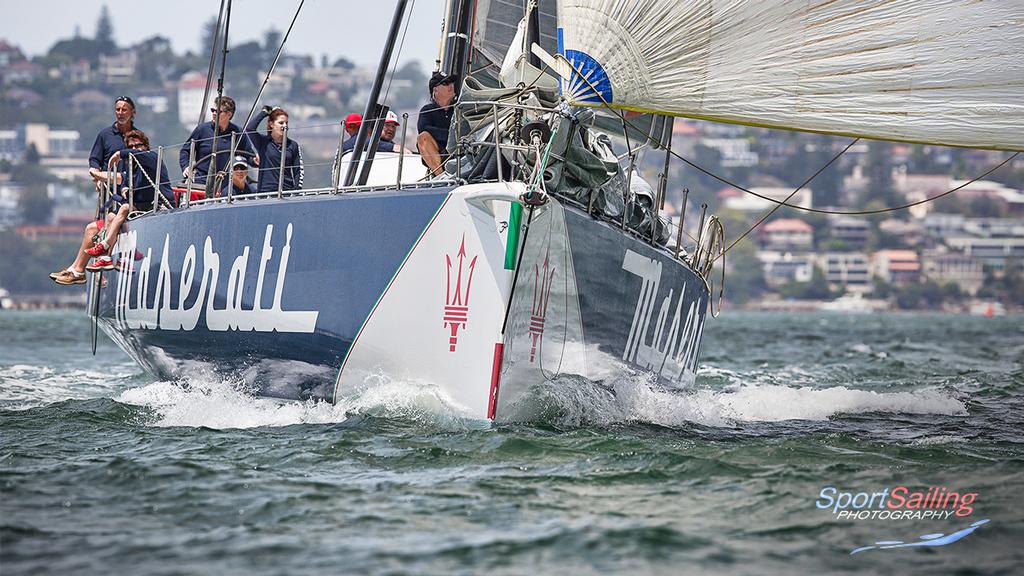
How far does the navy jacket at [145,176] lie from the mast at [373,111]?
1359 millimetres

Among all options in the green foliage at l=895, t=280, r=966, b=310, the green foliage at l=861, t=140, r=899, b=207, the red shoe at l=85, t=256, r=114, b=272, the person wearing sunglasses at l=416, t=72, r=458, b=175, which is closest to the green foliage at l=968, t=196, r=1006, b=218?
the green foliage at l=861, t=140, r=899, b=207

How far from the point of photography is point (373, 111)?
729 centimetres

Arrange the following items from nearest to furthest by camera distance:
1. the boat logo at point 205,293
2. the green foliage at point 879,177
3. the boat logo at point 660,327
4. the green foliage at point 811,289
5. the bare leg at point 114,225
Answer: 1. the boat logo at point 205,293
2. the boat logo at point 660,327
3. the bare leg at point 114,225
4. the green foliage at point 811,289
5. the green foliage at point 879,177

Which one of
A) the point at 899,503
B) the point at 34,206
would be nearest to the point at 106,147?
the point at 899,503

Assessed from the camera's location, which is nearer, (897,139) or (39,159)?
(897,139)

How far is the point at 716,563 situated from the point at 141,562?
1.55 meters

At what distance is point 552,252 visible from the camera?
5.73m

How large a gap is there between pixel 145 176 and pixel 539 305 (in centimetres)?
367

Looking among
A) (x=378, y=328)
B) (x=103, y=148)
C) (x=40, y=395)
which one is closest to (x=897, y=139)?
(x=378, y=328)

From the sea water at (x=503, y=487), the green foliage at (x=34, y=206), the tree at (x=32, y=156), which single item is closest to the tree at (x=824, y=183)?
the green foliage at (x=34, y=206)

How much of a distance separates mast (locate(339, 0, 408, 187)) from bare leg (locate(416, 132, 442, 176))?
0.23 meters

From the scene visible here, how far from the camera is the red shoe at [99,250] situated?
8398mm

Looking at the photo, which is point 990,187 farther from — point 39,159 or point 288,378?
point 288,378

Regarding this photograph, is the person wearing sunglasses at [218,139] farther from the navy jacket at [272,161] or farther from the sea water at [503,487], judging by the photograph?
the sea water at [503,487]
